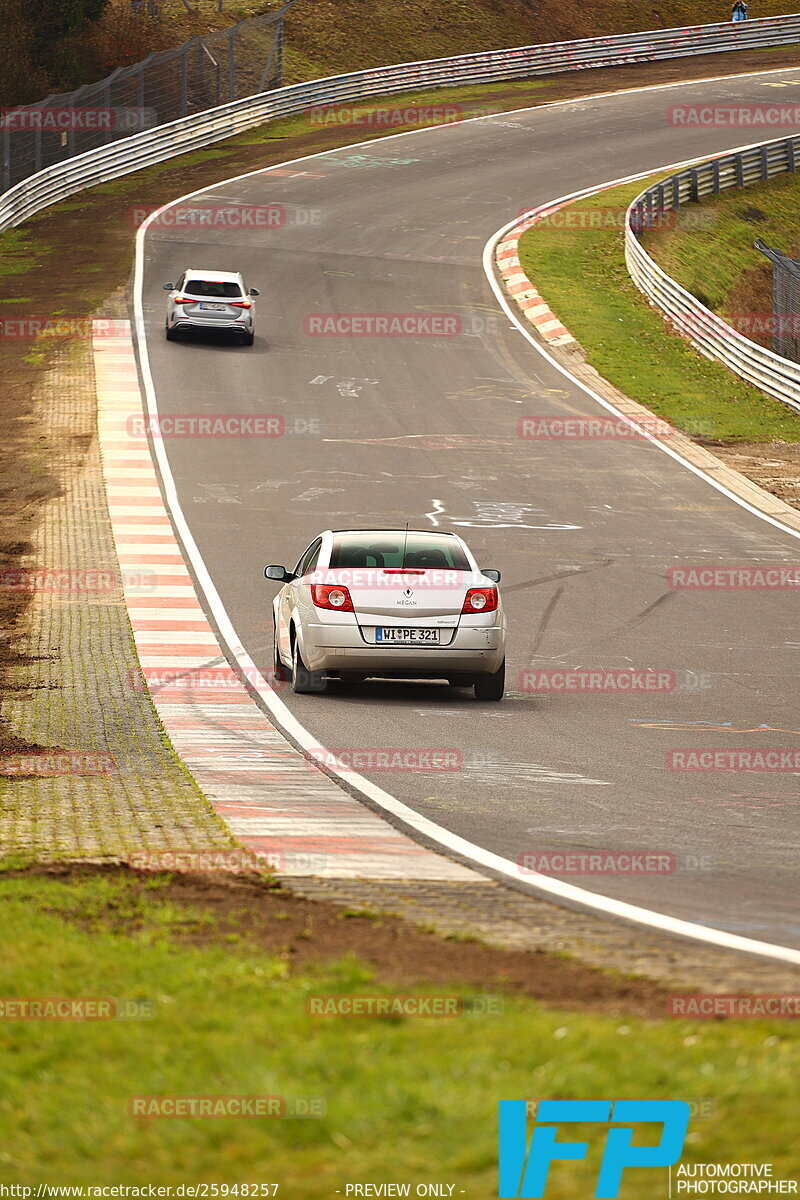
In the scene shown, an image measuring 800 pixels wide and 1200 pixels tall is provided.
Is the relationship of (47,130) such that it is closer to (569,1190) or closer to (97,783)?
(97,783)

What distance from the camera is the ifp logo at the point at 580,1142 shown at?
13.3ft

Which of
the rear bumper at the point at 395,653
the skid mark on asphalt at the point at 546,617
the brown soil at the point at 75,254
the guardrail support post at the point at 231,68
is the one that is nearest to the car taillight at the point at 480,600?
the rear bumper at the point at 395,653

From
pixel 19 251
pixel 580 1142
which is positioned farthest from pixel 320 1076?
pixel 19 251

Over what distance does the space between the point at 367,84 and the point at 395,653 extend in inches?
2146

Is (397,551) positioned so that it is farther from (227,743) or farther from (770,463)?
(770,463)

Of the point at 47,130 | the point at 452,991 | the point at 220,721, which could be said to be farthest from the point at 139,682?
the point at 47,130

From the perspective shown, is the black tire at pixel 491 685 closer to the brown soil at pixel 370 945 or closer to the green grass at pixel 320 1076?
the brown soil at pixel 370 945

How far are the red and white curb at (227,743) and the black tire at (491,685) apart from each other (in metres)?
2.14

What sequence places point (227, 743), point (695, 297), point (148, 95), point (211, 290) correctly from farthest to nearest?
point (148, 95) → point (695, 297) → point (211, 290) → point (227, 743)

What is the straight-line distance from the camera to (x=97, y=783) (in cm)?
1035

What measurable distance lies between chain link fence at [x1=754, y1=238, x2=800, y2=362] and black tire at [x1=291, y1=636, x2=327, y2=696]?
30987 mm

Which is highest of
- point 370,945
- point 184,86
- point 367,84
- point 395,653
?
point 367,84

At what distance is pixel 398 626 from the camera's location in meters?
13.8

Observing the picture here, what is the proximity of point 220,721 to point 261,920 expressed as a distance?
6175 mm
